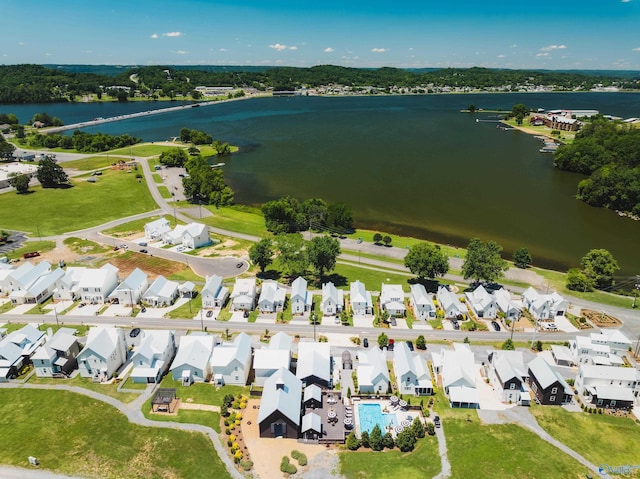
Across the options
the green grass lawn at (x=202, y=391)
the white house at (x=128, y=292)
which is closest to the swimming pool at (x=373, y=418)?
the green grass lawn at (x=202, y=391)

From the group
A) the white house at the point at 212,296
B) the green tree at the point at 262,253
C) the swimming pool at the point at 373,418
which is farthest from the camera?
the green tree at the point at 262,253

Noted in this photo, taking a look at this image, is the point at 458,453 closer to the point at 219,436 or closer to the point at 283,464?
the point at 283,464

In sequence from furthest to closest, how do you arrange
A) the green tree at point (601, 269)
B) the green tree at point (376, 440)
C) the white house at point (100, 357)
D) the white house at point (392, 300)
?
the green tree at point (601, 269)
the white house at point (392, 300)
the white house at point (100, 357)
the green tree at point (376, 440)

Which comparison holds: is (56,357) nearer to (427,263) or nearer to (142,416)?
(142,416)

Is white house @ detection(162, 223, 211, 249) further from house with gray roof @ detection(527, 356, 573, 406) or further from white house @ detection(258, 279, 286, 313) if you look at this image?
house with gray roof @ detection(527, 356, 573, 406)

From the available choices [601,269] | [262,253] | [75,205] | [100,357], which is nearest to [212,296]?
[262,253]

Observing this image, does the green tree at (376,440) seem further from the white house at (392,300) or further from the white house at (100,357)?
the white house at (100,357)

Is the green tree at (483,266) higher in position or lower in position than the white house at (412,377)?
higher
